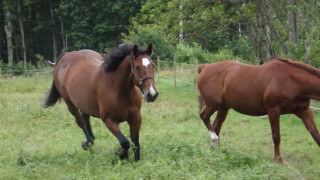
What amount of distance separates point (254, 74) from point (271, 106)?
26.4 inches

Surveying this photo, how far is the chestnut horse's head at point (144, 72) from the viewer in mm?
5375

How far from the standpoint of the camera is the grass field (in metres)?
5.43

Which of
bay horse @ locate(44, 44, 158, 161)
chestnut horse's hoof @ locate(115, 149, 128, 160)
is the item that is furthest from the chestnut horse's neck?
chestnut horse's hoof @ locate(115, 149, 128, 160)

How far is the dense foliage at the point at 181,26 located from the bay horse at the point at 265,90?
2480 millimetres

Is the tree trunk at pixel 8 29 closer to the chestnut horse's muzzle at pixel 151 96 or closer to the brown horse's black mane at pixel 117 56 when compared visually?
the brown horse's black mane at pixel 117 56

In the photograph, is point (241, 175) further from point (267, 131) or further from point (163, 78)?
point (163, 78)

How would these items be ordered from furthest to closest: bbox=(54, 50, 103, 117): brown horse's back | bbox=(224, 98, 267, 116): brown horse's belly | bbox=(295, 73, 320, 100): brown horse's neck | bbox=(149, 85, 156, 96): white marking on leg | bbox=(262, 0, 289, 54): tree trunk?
bbox=(262, 0, 289, 54): tree trunk
bbox=(224, 98, 267, 116): brown horse's belly
bbox=(54, 50, 103, 117): brown horse's back
bbox=(295, 73, 320, 100): brown horse's neck
bbox=(149, 85, 156, 96): white marking on leg

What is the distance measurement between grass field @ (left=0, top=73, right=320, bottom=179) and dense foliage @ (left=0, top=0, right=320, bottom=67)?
2.25 m

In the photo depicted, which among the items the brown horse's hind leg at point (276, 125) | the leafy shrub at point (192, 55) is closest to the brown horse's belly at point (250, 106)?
the brown horse's hind leg at point (276, 125)

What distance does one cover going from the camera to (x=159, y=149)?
655 centimetres

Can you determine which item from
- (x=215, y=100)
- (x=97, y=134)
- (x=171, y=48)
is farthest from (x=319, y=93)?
(x=171, y=48)

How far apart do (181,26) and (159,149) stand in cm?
741

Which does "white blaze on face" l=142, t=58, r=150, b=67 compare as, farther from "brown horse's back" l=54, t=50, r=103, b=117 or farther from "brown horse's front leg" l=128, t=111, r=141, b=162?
"brown horse's back" l=54, t=50, r=103, b=117

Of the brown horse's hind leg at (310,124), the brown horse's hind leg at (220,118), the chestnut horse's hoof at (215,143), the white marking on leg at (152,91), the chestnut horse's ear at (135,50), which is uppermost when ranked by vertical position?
the chestnut horse's ear at (135,50)
